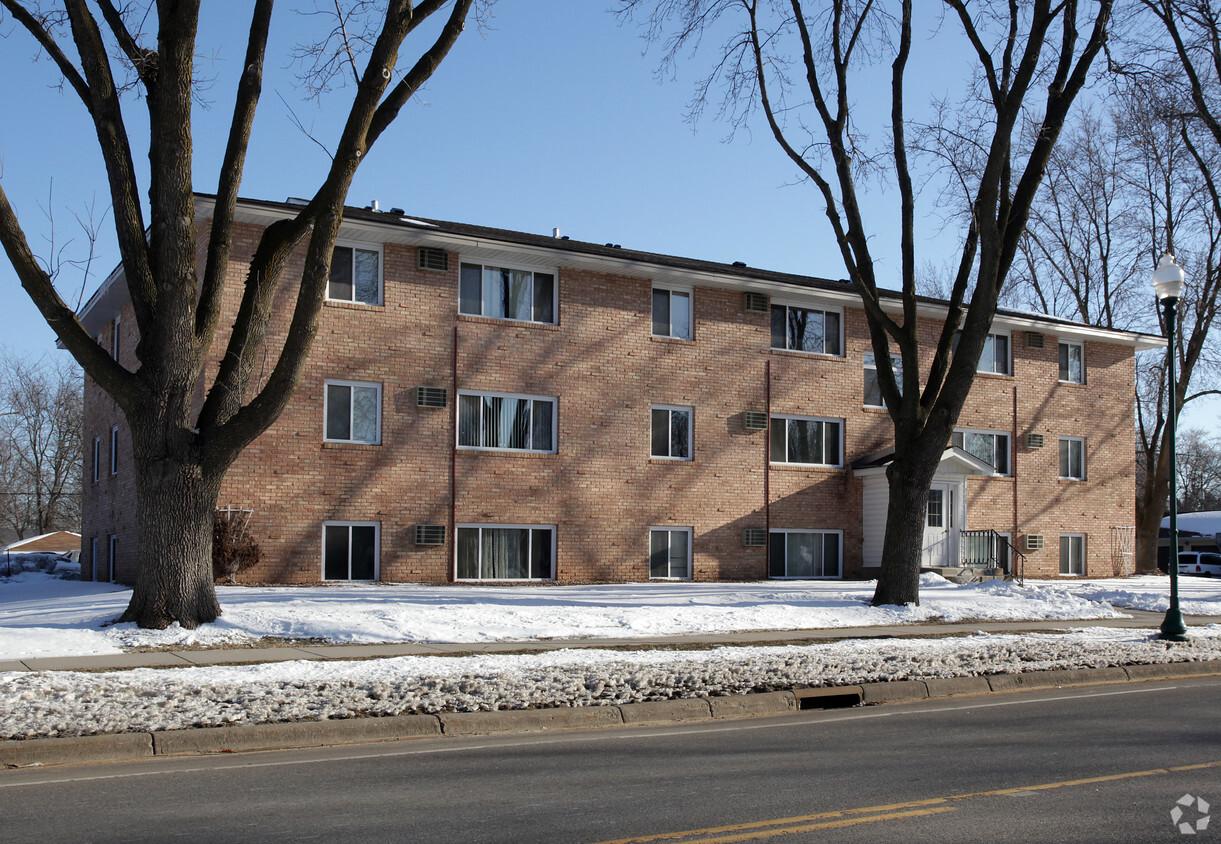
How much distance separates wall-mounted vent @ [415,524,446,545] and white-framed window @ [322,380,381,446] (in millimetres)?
2006

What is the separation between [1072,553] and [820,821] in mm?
28818

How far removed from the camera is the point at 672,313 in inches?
1019

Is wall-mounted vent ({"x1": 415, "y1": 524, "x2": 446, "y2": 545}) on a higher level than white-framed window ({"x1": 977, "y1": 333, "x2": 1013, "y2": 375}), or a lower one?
lower

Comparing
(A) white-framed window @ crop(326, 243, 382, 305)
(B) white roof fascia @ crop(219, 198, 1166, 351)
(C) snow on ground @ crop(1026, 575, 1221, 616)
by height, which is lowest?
(C) snow on ground @ crop(1026, 575, 1221, 616)

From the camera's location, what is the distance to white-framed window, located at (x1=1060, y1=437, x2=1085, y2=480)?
105 feet

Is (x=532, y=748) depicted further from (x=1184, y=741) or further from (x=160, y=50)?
(x=160, y=50)

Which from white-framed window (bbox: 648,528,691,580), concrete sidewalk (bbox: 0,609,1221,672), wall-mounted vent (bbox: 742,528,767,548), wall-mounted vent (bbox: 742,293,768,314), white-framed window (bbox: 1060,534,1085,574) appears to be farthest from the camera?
white-framed window (bbox: 1060,534,1085,574)

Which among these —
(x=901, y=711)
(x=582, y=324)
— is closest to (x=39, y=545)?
(x=582, y=324)

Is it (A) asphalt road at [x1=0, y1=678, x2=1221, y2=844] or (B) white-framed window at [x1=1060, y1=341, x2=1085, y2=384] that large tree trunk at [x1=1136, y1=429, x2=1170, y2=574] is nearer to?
(B) white-framed window at [x1=1060, y1=341, x2=1085, y2=384]

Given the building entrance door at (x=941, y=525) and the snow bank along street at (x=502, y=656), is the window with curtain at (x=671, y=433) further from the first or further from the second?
the building entrance door at (x=941, y=525)

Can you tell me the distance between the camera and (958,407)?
1869cm

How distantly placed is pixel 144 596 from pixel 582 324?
13.1 meters

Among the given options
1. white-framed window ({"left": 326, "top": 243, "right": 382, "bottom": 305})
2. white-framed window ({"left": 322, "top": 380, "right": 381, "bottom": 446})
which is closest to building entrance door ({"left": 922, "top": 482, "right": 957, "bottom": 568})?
white-framed window ({"left": 322, "top": 380, "right": 381, "bottom": 446})

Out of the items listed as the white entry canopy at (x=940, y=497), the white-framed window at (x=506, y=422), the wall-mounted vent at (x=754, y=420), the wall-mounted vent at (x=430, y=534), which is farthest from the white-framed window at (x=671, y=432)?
the wall-mounted vent at (x=430, y=534)
